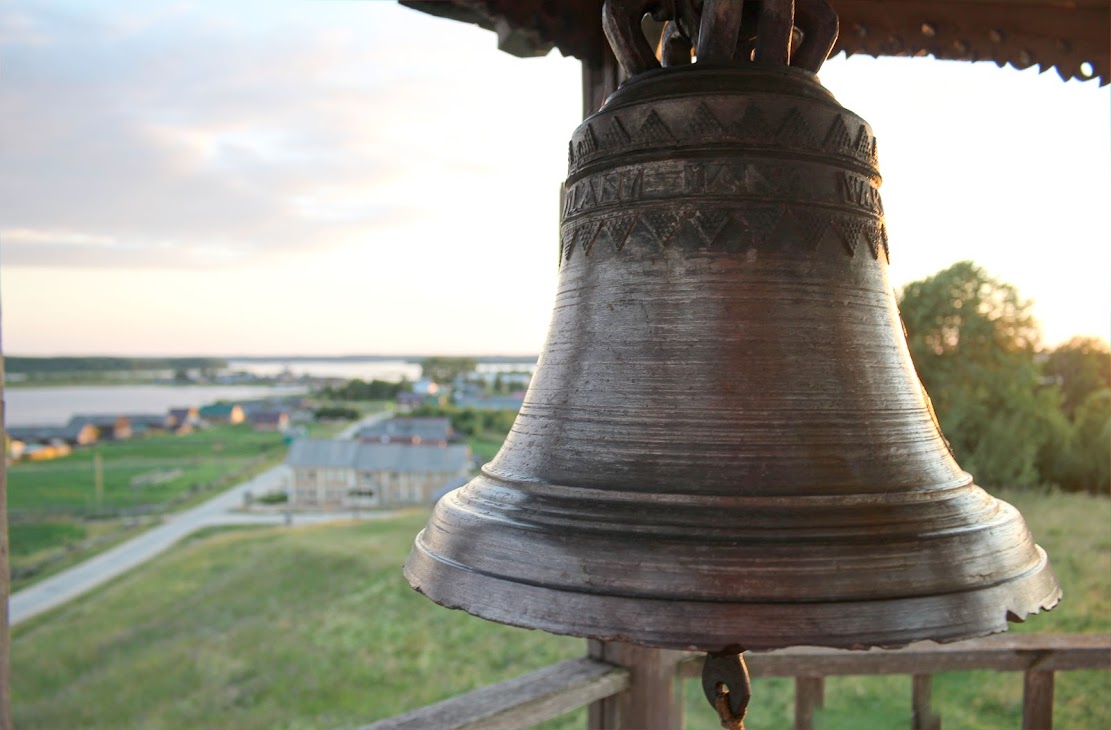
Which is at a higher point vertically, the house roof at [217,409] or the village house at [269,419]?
the house roof at [217,409]

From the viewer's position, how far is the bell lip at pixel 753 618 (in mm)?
744

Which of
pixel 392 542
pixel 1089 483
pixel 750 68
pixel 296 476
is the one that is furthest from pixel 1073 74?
pixel 296 476

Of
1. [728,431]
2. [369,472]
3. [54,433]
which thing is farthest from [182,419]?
[728,431]

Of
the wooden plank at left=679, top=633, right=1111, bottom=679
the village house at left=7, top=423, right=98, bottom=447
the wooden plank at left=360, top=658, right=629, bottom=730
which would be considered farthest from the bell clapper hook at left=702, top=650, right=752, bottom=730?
the village house at left=7, top=423, right=98, bottom=447

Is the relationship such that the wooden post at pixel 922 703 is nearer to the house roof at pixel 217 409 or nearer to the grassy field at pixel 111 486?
the grassy field at pixel 111 486

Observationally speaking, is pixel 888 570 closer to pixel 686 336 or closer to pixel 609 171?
pixel 686 336

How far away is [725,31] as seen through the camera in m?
0.98

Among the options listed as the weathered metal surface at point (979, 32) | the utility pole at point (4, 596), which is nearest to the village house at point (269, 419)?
the utility pole at point (4, 596)

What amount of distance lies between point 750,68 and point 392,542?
9326 millimetres

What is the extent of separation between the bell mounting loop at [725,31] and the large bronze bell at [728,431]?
0.15 ft

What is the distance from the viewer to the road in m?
13.0

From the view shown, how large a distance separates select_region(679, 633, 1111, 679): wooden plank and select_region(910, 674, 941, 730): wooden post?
0.10m

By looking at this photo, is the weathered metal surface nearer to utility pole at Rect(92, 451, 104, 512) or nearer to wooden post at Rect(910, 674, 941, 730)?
wooden post at Rect(910, 674, 941, 730)

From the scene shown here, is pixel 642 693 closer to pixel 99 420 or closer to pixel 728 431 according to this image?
pixel 728 431
